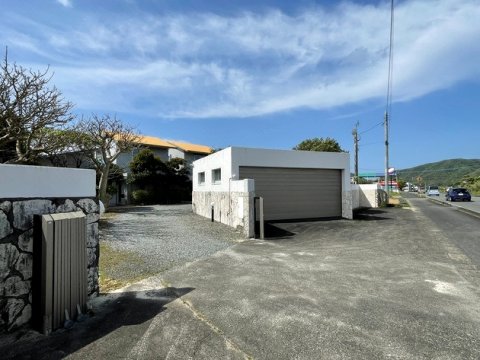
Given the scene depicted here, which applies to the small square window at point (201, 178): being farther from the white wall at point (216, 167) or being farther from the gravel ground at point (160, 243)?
the gravel ground at point (160, 243)

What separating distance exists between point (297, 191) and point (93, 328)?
12.9m

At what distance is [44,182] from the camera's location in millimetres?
4062

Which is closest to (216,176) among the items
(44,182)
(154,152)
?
(44,182)

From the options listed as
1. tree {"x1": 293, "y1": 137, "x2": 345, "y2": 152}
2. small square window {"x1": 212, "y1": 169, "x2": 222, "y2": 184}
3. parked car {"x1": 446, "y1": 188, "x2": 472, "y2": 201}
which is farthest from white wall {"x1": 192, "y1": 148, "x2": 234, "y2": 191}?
parked car {"x1": 446, "y1": 188, "x2": 472, "y2": 201}

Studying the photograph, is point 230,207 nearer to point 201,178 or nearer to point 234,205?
point 234,205

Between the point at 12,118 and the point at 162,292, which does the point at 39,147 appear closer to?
the point at 12,118

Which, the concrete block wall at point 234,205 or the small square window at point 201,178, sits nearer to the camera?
the concrete block wall at point 234,205

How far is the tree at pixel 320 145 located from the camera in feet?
126

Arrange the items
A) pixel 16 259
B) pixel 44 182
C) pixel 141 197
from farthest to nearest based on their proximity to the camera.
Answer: pixel 141 197 < pixel 44 182 < pixel 16 259

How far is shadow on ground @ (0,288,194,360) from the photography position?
3273mm

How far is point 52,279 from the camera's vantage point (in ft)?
12.0

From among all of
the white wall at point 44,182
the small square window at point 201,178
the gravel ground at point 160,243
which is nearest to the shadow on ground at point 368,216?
the gravel ground at point 160,243

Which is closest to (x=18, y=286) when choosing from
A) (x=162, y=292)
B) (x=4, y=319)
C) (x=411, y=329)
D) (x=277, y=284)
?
(x=4, y=319)

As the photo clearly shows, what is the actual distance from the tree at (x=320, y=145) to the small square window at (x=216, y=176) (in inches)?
969
